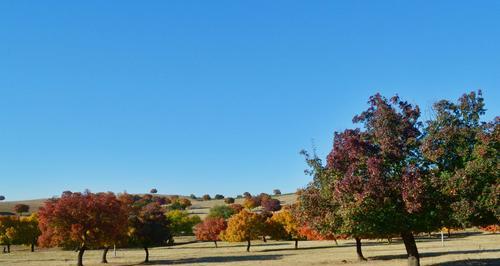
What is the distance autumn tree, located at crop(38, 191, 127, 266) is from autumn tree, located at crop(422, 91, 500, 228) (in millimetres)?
49098

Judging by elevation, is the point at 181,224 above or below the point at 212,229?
above

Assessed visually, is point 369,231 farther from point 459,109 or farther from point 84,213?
point 84,213

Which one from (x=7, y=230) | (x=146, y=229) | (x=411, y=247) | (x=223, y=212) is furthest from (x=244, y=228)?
(x=223, y=212)

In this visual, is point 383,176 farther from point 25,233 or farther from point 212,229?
point 25,233

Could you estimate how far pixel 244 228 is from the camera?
98562 mm

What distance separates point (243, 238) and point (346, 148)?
69.9 metres

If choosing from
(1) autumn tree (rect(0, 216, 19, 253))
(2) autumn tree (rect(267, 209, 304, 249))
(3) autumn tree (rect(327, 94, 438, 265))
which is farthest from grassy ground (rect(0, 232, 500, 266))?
(1) autumn tree (rect(0, 216, 19, 253))

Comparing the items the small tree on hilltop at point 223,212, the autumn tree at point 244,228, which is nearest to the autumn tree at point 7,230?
the autumn tree at point 244,228

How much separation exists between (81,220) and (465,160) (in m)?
52.6

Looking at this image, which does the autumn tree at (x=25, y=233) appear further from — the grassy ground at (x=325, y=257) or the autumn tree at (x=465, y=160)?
the autumn tree at (x=465, y=160)

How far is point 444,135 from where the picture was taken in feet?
97.5

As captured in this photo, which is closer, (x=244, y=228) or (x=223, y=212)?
(x=244, y=228)

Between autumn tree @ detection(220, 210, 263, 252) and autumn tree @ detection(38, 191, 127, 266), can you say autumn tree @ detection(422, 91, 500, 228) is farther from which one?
autumn tree @ detection(220, 210, 263, 252)

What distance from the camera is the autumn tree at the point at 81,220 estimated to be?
6844 cm
